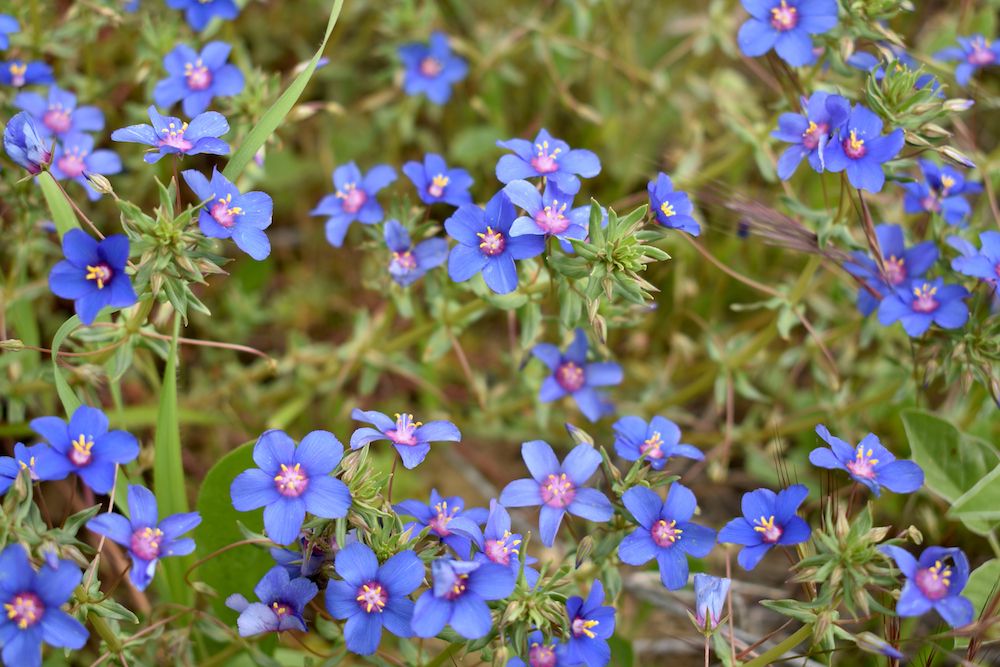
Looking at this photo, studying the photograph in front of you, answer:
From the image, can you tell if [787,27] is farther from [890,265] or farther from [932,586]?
[932,586]

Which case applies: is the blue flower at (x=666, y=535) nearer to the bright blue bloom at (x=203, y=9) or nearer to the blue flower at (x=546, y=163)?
the blue flower at (x=546, y=163)

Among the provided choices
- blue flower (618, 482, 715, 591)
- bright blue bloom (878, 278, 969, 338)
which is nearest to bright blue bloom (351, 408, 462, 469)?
blue flower (618, 482, 715, 591)

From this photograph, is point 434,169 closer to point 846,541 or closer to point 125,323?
point 125,323

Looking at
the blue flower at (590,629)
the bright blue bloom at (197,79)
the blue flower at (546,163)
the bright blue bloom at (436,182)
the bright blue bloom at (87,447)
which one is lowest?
the blue flower at (590,629)

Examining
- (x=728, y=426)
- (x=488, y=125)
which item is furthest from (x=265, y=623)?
(x=488, y=125)

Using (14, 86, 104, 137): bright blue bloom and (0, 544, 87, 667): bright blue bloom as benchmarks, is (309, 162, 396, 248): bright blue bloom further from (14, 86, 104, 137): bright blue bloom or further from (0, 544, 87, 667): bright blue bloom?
(0, 544, 87, 667): bright blue bloom

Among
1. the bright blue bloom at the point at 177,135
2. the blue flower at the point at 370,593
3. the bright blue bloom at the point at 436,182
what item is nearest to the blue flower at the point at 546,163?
the bright blue bloom at the point at 436,182
